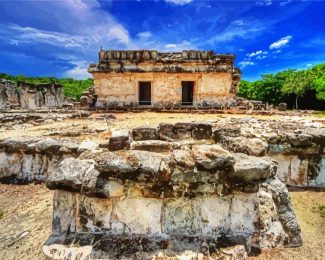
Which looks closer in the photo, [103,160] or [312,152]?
[103,160]

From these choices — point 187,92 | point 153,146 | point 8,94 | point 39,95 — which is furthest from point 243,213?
point 39,95

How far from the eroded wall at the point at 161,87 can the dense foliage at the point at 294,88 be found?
39.4 ft

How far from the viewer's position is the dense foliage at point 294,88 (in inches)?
969

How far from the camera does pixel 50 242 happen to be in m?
2.10

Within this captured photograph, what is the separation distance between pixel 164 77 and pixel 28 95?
15263 millimetres

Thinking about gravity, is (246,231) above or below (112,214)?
below

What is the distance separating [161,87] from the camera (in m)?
14.0

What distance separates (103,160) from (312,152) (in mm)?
3696

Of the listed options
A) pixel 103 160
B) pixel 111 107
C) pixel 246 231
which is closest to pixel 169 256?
pixel 246 231

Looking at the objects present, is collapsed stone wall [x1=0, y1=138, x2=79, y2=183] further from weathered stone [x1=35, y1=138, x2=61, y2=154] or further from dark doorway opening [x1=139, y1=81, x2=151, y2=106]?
dark doorway opening [x1=139, y1=81, x2=151, y2=106]

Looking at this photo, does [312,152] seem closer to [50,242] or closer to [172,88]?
[50,242]

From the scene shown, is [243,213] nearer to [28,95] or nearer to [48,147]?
[48,147]

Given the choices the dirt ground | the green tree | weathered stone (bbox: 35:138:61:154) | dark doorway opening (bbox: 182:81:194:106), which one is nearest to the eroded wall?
dark doorway opening (bbox: 182:81:194:106)

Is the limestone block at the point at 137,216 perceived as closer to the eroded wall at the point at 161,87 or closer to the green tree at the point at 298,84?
the eroded wall at the point at 161,87
